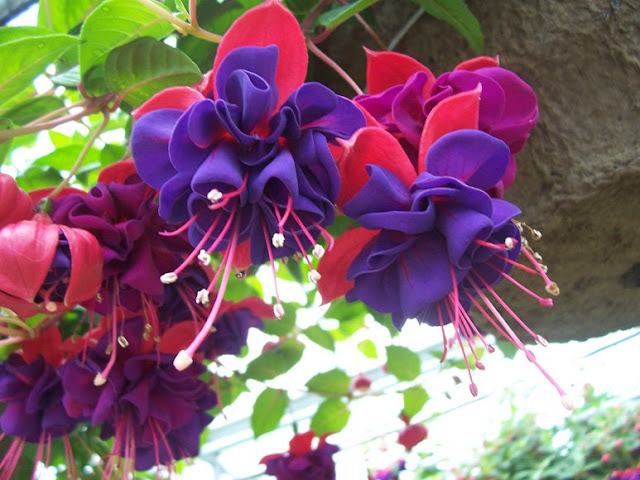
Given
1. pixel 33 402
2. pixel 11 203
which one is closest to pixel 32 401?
pixel 33 402

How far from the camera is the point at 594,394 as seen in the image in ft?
8.65

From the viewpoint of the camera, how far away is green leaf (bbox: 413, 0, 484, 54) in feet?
1.85

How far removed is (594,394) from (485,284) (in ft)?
8.34

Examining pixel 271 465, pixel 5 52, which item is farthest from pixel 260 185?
pixel 271 465

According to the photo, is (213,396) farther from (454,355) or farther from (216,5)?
(454,355)

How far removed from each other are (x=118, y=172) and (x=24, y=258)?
5.2 inches

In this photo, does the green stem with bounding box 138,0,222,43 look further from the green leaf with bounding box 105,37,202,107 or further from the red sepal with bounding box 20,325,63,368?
the red sepal with bounding box 20,325,63,368

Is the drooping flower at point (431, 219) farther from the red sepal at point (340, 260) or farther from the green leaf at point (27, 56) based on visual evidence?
the green leaf at point (27, 56)

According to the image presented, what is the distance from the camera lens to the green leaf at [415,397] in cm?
113

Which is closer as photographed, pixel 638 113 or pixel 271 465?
pixel 638 113

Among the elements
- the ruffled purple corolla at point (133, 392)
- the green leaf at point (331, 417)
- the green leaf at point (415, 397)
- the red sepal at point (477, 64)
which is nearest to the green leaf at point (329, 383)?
the green leaf at point (331, 417)

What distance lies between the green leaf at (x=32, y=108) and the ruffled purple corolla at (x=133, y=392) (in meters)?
0.28

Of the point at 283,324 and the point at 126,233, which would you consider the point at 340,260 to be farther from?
the point at 283,324

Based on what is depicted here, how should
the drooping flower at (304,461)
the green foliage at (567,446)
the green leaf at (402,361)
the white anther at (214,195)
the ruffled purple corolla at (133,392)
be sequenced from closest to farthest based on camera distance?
the white anther at (214,195) < the ruffled purple corolla at (133,392) < the drooping flower at (304,461) < the green leaf at (402,361) < the green foliage at (567,446)
